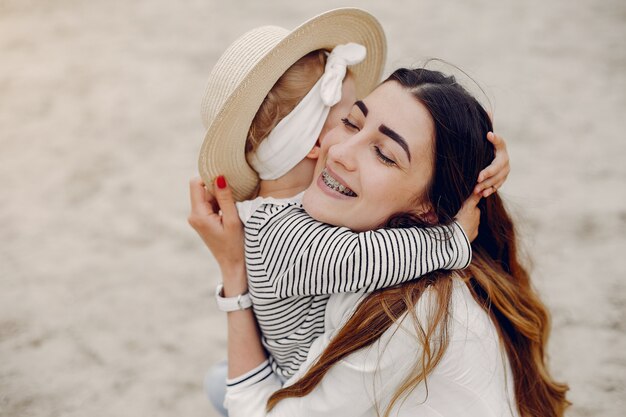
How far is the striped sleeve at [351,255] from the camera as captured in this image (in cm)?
146

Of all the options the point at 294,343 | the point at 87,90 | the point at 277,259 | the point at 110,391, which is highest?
the point at 277,259

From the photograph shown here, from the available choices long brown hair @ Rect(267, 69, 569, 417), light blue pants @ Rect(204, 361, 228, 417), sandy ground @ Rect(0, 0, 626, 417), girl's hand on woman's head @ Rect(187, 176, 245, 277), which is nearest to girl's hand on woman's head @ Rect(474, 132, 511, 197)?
long brown hair @ Rect(267, 69, 569, 417)

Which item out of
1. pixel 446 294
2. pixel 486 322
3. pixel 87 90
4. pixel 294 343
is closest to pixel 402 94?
pixel 446 294

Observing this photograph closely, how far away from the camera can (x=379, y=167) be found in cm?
152

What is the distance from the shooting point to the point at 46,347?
2910mm

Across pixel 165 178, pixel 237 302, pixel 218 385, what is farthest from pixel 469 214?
pixel 165 178

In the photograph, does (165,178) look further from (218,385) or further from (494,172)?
(494,172)

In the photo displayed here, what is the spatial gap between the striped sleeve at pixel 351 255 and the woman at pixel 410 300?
0.05 m

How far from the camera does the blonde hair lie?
5.69 ft

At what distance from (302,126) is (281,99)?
0.09m

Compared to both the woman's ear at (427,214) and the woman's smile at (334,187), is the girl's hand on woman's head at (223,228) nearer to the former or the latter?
the woman's smile at (334,187)

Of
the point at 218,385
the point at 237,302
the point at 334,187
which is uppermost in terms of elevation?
the point at 334,187

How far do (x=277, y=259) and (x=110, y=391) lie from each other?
150 centimetres

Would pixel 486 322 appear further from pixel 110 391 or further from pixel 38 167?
pixel 38 167
